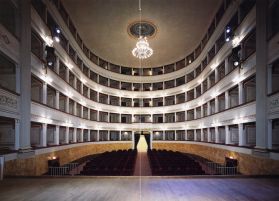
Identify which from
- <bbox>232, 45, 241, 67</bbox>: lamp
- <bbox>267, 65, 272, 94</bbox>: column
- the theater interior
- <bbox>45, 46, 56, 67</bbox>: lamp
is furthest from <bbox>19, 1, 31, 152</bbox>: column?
<bbox>267, 65, 272, 94</bbox>: column

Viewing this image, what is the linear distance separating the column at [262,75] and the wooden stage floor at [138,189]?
99.9 inches

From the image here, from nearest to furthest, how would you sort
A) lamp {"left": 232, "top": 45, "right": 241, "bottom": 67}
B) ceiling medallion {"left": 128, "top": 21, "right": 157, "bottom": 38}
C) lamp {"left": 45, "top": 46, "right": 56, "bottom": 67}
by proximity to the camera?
lamp {"left": 232, "top": 45, "right": 241, "bottom": 67}, lamp {"left": 45, "top": 46, "right": 56, "bottom": 67}, ceiling medallion {"left": 128, "top": 21, "right": 157, "bottom": 38}

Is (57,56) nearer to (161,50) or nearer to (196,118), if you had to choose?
(161,50)

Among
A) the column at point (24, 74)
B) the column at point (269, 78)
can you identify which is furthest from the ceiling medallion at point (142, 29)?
the column at point (269, 78)

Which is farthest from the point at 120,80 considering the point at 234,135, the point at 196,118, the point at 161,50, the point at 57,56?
the point at 234,135

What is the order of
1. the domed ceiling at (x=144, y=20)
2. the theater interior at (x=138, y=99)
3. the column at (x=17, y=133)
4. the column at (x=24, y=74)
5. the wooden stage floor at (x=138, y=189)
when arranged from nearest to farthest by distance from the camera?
the wooden stage floor at (x=138, y=189) < the theater interior at (x=138, y=99) < the column at (x=17, y=133) < the column at (x=24, y=74) < the domed ceiling at (x=144, y=20)

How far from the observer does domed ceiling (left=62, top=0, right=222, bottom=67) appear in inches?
778

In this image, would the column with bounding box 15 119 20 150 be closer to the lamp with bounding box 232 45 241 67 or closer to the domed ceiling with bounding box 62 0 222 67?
the domed ceiling with bounding box 62 0 222 67

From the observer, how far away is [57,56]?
18.2 m

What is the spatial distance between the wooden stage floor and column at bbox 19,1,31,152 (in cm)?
261

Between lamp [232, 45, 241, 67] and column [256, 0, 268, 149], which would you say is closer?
column [256, 0, 268, 149]

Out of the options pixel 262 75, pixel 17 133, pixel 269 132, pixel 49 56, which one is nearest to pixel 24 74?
pixel 17 133

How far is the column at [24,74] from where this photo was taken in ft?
39.8

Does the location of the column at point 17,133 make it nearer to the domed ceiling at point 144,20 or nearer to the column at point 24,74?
the column at point 24,74
